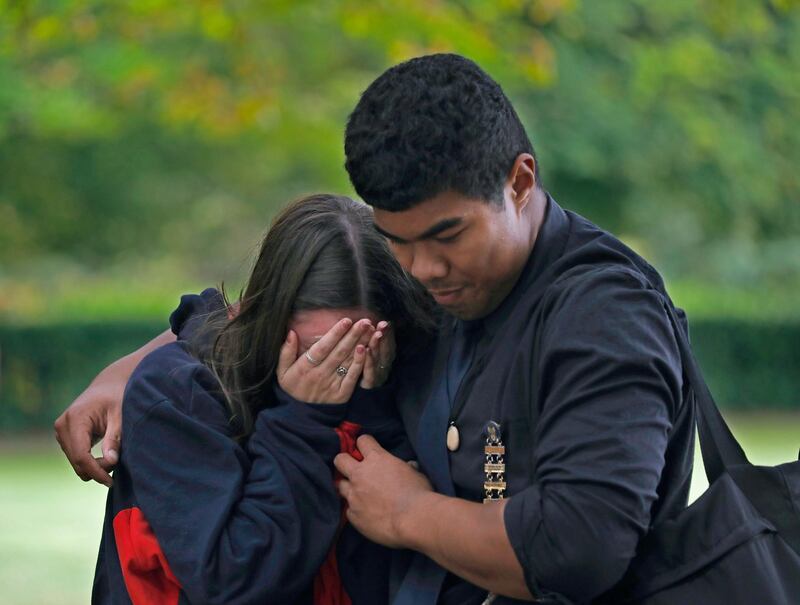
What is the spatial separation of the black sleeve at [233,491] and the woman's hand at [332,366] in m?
0.03

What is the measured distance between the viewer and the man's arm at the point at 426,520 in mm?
2561

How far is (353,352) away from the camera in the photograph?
10.0 feet

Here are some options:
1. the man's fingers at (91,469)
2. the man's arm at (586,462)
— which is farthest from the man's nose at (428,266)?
the man's fingers at (91,469)

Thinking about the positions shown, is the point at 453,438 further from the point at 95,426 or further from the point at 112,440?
the point at 95,426

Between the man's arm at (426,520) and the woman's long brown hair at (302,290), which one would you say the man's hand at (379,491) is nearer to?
the man's arm at (426,520)

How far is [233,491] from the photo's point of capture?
2.94m

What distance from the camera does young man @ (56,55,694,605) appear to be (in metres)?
2.47

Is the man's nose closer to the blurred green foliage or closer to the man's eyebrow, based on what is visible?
the man's eyebrow

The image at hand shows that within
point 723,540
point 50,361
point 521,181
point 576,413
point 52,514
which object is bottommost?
point 52,514

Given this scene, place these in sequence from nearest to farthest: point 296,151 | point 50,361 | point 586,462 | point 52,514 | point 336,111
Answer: point 586,462
point 52,514
point 336,111
point 50,361
point 296,151

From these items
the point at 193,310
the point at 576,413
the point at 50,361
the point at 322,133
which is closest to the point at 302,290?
the point at 193,310

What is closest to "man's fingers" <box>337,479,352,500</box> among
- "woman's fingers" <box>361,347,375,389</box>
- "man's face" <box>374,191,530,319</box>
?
"woman's fingers" <box>361,347,375,389</box>

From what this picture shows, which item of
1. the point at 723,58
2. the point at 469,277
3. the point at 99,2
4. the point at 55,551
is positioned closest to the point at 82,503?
the point at 55,551

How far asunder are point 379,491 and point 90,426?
0.88 meters
